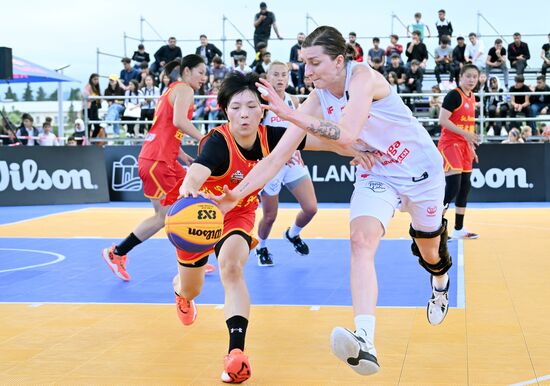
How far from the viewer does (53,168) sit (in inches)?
727

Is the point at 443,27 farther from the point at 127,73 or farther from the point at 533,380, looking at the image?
the point at 533,380

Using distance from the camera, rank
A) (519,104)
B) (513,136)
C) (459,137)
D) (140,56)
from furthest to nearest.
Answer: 1. (140,56)
2. (519,104)
3. (513,136)
4. (459,137)

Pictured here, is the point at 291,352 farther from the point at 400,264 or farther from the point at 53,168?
the point at 53,168

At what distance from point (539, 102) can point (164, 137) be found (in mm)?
13149

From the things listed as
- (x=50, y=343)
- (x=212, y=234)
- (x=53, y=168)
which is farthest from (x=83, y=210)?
(x=212, y=234)

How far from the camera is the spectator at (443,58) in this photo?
840 inches

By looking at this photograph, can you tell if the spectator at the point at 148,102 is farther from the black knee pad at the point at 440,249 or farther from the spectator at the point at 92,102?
the black knee pad at the point at 440,249

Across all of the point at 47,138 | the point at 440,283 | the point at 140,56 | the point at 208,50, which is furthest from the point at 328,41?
the point at 140,56

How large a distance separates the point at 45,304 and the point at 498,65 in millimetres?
16344

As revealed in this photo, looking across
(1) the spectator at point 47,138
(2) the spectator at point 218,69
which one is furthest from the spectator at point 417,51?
(1) the spectator at point 47,138

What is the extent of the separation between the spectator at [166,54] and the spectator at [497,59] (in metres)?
8.33

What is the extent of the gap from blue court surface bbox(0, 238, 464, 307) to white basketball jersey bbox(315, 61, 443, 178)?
2.13m

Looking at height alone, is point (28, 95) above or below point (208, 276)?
above

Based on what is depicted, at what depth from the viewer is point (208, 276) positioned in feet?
29.2
